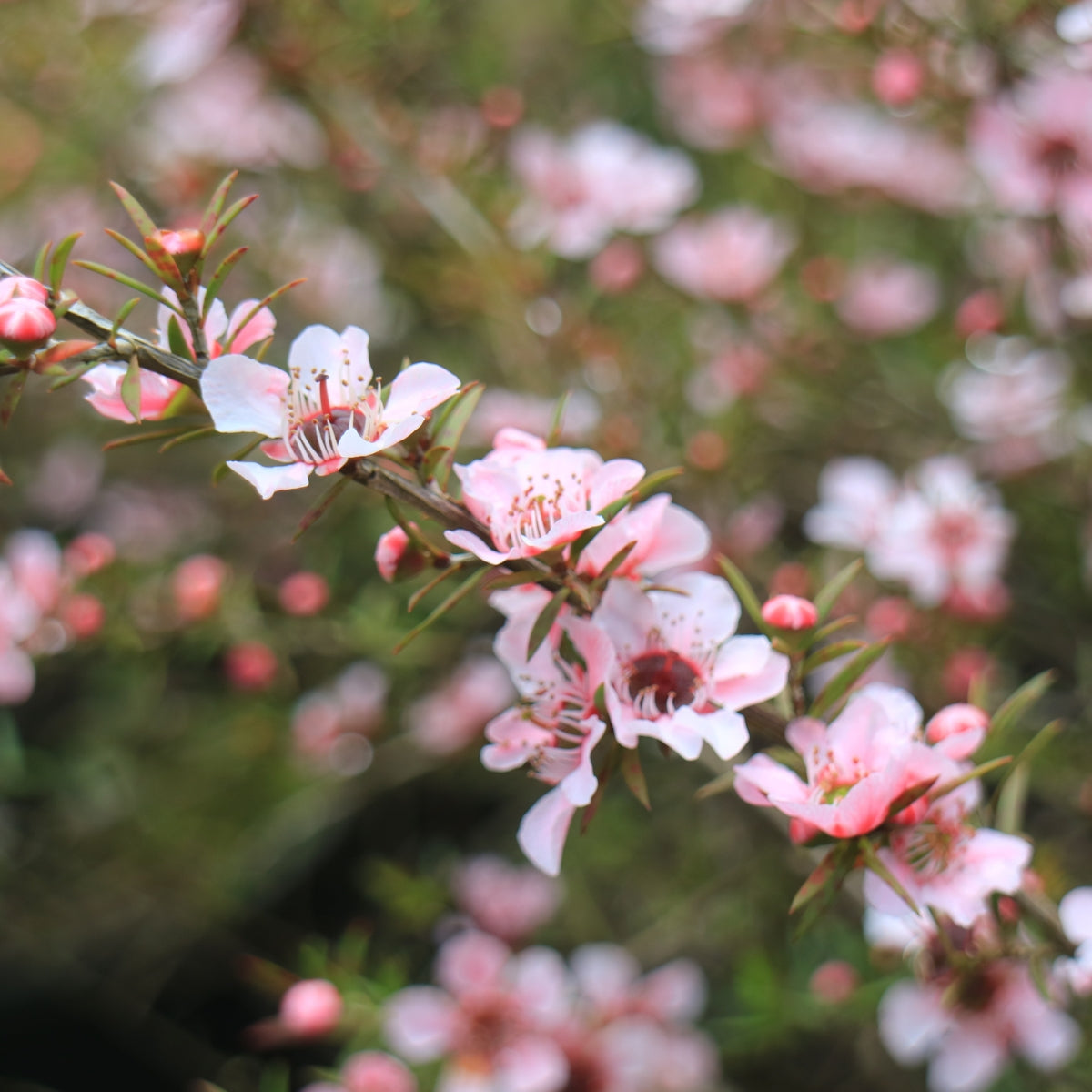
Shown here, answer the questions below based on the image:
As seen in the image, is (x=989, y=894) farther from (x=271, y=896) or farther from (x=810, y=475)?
(x=271, y=896)

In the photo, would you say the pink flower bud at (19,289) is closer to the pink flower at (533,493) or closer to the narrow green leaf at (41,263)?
the narrow green leaf at (41,263)

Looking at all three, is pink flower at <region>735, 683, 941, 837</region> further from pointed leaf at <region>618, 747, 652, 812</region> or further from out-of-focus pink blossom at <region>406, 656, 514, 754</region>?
out-of-focus pink blossom at <region>406, 656, 514, 754</region>

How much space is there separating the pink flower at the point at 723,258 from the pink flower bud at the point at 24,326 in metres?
1.44

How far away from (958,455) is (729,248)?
0.57 m

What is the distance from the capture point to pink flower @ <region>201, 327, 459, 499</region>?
675 millimetres

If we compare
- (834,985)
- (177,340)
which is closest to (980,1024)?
(834,985)

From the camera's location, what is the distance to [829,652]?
2.57 feet

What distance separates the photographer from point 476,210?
1879 mm

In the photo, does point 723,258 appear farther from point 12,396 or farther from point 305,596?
point 12,396

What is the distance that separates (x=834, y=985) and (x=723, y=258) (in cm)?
126

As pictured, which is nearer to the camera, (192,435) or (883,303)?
(192,435)

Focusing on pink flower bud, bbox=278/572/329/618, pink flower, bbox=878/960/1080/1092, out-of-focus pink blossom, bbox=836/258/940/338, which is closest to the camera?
pink flower, bbox=878/960/1080/1092

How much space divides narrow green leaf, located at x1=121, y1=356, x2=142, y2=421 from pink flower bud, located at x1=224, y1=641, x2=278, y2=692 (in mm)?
1012

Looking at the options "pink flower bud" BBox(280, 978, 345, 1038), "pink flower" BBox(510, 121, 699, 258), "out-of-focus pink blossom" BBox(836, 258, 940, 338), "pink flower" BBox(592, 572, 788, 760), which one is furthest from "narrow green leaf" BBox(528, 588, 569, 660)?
"out-of-focus pink blossom" BBox(836, 258, 940, 338)
